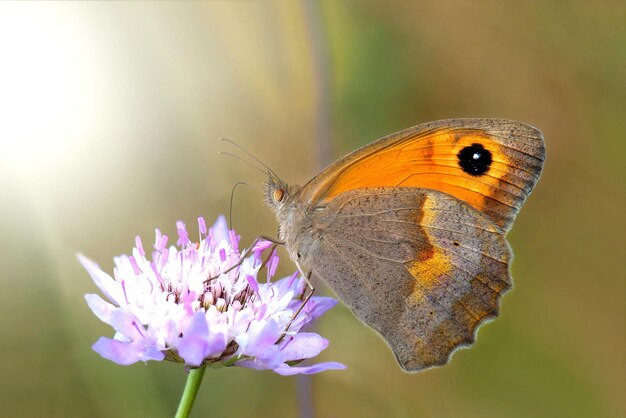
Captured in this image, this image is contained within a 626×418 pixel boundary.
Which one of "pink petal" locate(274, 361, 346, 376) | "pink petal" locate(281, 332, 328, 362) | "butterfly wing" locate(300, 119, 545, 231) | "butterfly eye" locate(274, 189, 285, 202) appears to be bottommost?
"pink petal" locate(274, 361, 346, 376)

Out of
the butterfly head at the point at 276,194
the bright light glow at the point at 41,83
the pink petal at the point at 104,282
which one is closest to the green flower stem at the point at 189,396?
the pink petal at the point at 104,282

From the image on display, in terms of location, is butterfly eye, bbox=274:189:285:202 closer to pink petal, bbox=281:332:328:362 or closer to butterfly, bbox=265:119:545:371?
butterfly, bbox=265:119:545:371

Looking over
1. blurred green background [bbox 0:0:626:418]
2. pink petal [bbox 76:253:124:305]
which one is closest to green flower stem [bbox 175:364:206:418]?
pink petal [bbox 76:253:124:305]

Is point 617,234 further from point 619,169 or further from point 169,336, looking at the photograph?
point 169,336

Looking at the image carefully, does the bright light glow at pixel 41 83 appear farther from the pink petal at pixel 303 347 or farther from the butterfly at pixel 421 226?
the pink petal at pixel 303 347

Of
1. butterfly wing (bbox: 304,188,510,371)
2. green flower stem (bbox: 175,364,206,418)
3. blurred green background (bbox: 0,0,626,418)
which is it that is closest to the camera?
green flower stem (bbox: 175,364,206,418)

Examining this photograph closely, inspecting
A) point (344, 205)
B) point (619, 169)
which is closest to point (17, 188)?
point (344, 205)

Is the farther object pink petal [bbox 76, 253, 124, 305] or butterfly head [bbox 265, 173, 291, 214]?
butterfly head [bbox 265, 173, 291, 214]
